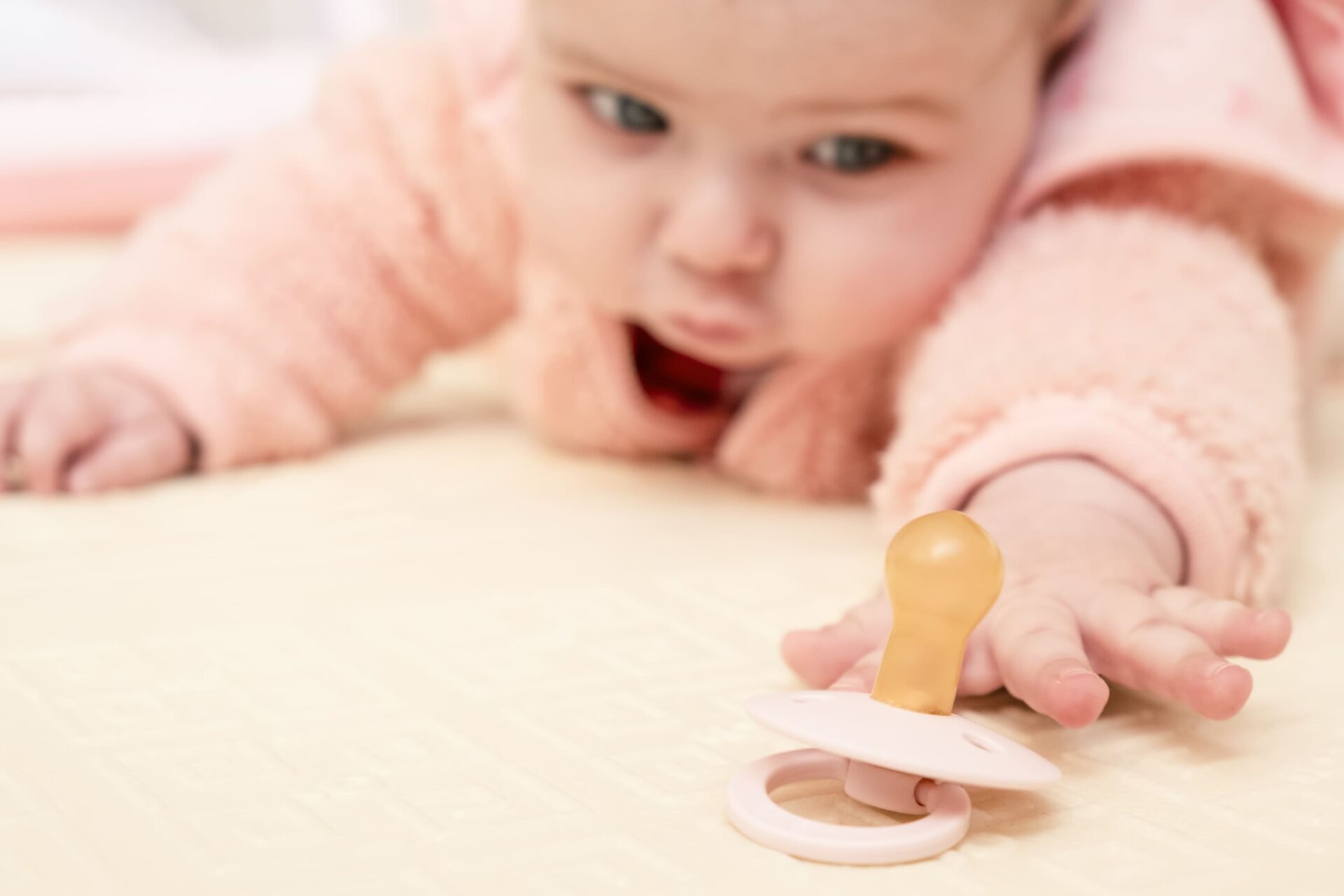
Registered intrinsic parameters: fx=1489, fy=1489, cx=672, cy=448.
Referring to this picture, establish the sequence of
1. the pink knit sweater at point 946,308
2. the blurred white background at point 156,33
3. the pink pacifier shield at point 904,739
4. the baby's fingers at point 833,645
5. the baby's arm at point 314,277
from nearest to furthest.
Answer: the pink pacifier shield at point 904,739 < the baby's fingers at point 833,645 < the pink knit sweater at point 946,308 < the baby's arm at point 314,277 < the blurred white background at point 156,33

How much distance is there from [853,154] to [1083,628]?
0.88 ft

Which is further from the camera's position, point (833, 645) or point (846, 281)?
point (846, 281)

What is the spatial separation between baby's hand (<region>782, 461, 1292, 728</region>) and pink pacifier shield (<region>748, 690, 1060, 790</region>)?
0.14 ft

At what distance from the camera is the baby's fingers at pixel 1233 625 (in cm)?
46

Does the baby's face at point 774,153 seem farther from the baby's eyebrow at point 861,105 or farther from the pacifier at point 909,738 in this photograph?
the pacifier at point 909,738

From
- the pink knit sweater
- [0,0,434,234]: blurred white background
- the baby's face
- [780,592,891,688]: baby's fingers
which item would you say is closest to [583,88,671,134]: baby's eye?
the baby's face

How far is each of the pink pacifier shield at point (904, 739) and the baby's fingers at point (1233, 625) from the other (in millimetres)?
108

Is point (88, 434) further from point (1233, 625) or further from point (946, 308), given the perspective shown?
point (1233, 625)

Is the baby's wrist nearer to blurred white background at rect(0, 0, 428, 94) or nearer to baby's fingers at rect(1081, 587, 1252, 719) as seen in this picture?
baby's fingers at rect(1081, 587, 1252, 719)

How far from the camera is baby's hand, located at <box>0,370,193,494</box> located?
76 centimetres

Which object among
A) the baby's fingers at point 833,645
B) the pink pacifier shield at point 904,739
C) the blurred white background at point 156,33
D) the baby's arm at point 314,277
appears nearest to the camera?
the pink pacifier shield at point 904,739

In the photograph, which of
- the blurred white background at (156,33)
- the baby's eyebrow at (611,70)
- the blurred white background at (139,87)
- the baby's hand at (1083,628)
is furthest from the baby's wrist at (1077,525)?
the blurred white background at (156,33)

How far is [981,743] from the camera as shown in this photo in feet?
1.30

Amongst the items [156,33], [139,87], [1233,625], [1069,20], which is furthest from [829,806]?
[156,33]
